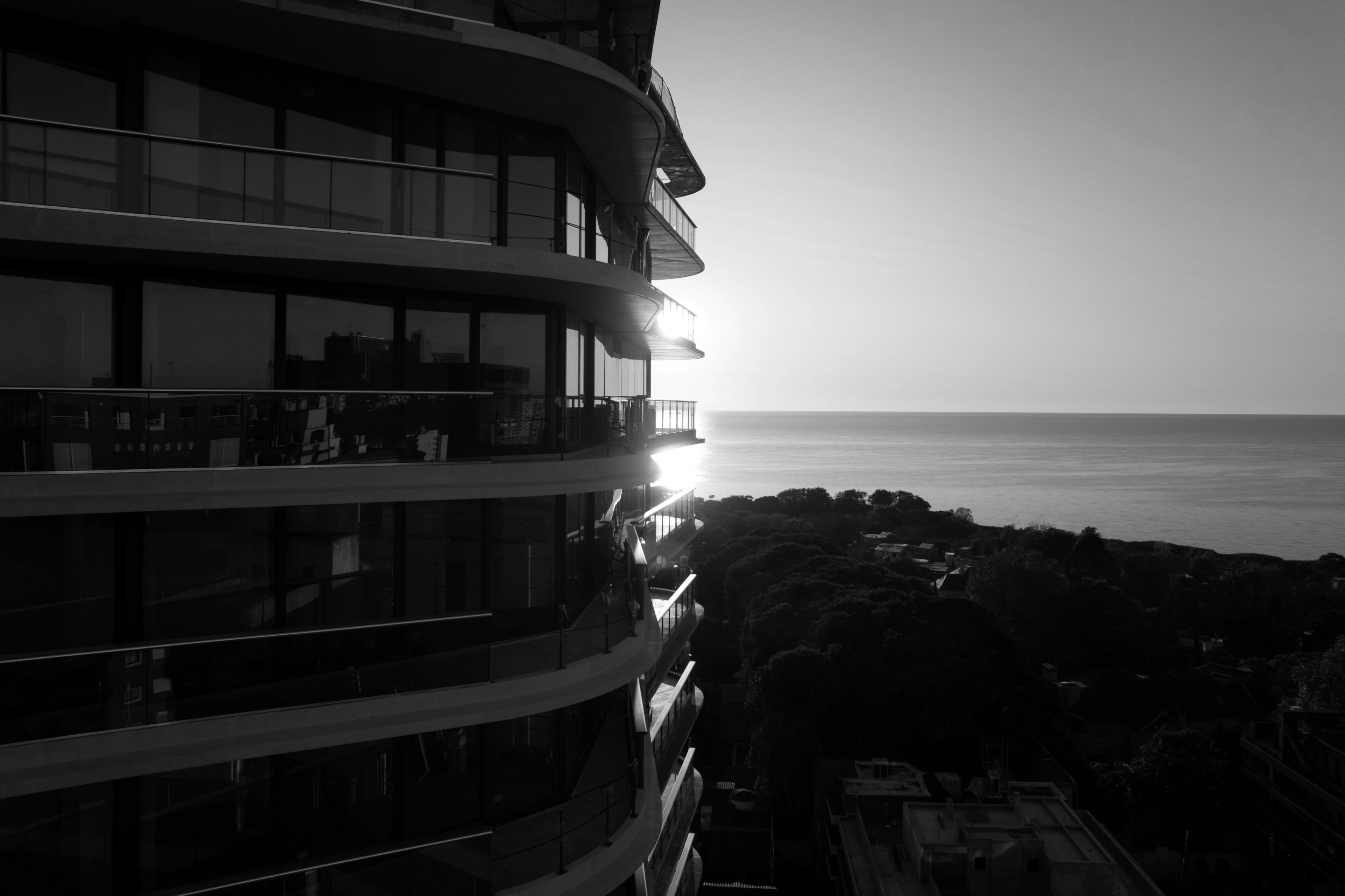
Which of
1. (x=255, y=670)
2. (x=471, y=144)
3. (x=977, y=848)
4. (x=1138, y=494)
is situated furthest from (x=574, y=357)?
(x=1138, y=494)

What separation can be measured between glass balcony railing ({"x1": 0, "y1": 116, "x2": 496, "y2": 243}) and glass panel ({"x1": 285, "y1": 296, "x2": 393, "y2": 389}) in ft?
2.74

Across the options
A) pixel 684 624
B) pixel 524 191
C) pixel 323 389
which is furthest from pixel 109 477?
pixel 684 624

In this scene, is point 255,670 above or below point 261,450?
below

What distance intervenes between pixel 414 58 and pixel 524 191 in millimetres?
1858

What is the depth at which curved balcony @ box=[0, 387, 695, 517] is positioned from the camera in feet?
22.6

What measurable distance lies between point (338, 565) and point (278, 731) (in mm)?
1736

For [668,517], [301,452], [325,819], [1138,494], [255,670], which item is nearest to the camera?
[255,670]

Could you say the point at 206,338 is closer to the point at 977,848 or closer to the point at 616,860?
the point at 616,860

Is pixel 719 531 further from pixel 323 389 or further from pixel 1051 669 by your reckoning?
pixel 323 389

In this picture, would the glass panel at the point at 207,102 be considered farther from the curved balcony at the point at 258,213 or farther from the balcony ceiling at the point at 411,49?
the curved balcony at the point at 258,213

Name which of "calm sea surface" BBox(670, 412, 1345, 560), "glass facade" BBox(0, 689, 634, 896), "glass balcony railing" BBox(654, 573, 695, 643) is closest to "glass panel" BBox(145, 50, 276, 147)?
"glass facade" BBox(0, 689, 634, 896)

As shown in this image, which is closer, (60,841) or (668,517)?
(60,841)

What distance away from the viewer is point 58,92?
7.58 m

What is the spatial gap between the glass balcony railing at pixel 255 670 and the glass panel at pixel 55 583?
10.1 inches
